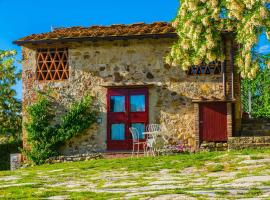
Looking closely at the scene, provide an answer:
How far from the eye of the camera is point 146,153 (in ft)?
57.6

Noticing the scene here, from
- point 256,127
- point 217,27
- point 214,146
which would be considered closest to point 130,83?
point 214,146

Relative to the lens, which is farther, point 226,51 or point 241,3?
point 226,51

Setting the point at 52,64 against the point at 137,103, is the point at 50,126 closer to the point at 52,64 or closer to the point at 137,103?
the point at 52,64

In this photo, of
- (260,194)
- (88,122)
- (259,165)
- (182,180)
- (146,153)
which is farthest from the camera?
(88,122)

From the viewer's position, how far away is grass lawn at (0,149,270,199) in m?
7.10

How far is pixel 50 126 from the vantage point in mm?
19219

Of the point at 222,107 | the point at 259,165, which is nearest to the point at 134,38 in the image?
the point at 222,107

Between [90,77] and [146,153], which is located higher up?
[90,77]

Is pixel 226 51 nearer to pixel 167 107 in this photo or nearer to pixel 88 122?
pixel 167 107

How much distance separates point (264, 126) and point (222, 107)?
193 cm

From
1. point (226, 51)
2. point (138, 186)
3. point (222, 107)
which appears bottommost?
point (138, 186)

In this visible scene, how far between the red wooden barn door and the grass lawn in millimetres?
4982

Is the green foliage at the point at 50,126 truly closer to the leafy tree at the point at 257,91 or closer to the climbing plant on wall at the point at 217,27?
the climbing plant on wall at the point at 217,27

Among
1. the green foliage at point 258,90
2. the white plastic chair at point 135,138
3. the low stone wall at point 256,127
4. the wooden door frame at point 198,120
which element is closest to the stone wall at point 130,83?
the wooden door frame at point 198,120
